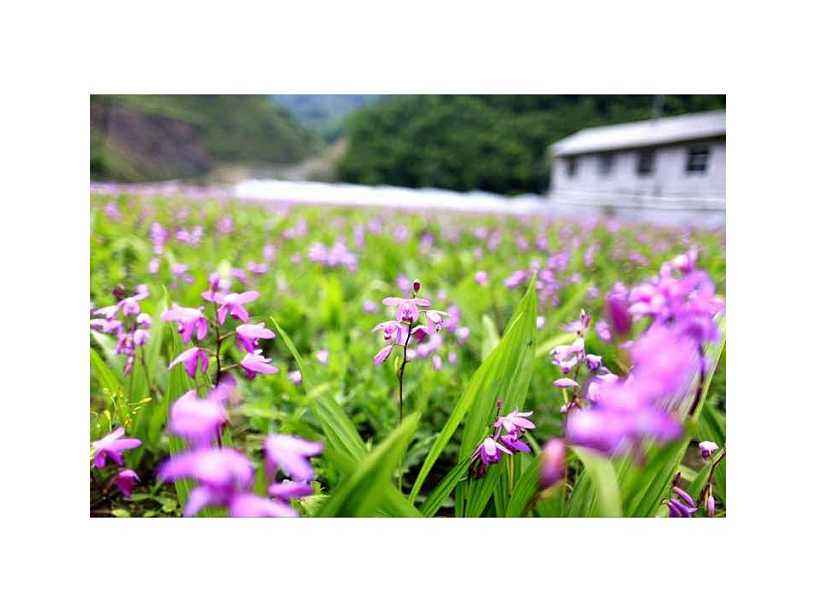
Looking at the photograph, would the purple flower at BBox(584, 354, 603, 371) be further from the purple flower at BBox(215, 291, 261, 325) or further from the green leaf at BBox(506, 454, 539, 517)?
the purple flower at BBox(215, 291, 261, 325)

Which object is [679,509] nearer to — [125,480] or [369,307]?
[125,480]

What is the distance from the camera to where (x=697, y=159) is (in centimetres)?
186

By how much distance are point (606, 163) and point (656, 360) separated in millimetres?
2182

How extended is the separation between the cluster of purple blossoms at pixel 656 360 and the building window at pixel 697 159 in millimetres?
1110

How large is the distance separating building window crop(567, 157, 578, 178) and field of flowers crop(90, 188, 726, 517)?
0.83 ft

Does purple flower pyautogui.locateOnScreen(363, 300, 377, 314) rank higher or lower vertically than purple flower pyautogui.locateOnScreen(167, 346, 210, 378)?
higher

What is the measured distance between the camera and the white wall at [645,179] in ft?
5.78

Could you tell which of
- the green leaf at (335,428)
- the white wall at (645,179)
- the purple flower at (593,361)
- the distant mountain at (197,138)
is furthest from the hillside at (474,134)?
the green leaf at (335,428)

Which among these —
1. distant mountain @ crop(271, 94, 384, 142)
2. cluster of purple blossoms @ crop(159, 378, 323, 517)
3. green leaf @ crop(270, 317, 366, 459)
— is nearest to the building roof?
distant mountain @ crop(271, 94, 384, 142)

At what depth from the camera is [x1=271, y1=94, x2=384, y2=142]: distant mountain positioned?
2.14 m

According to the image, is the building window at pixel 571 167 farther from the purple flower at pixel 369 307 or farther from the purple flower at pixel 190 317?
the purple flower at pixel 190 317
